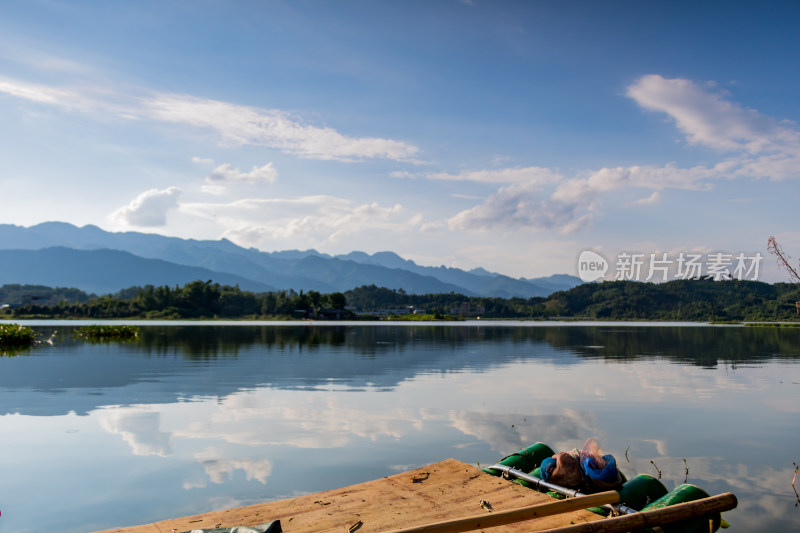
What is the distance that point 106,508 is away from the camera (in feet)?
33.6

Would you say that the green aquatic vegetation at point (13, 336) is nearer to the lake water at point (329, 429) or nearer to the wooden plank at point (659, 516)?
the lake water at point (329, 429)

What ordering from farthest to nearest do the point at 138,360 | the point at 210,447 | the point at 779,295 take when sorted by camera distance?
1. the point at 779,295
2. the point at 138,360
3. the point at 210,447

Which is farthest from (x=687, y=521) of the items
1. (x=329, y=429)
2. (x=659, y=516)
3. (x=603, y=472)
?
(x=329, y=429)

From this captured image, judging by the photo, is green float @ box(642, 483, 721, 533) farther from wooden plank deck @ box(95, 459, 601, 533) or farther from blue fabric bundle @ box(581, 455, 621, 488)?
wooden plank deck @ box(95, 459, 601, 533)

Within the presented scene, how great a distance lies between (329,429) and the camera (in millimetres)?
16328

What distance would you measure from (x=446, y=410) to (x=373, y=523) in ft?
37.3

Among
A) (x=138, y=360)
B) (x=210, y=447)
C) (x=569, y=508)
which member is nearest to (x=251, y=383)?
(x=210, y=447)

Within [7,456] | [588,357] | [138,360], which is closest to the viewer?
[7,456]

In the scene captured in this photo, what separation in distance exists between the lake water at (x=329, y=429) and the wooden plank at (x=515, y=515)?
9.51 ft

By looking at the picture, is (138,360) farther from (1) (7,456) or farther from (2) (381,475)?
(2) (381,475)

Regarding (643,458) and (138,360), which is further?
(138,360)

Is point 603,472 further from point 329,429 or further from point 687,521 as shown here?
point 329,429

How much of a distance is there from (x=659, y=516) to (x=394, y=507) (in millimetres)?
3831

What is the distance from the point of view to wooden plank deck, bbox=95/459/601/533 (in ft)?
26.8
